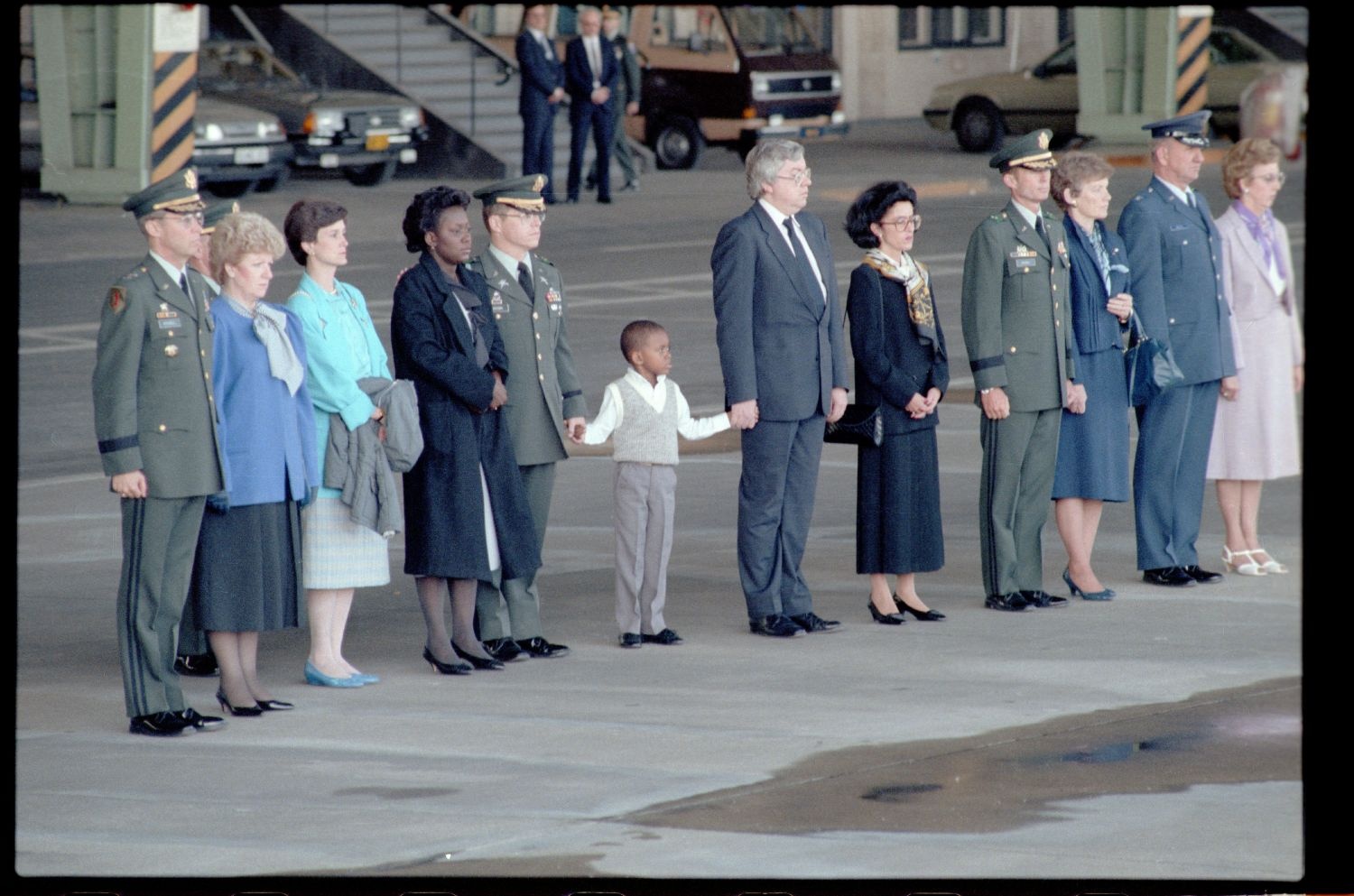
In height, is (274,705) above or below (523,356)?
below

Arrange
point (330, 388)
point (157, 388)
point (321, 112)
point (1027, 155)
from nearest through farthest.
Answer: point (157, 388)
point (330, 388)
point (1027, 155)
point (321, 112)

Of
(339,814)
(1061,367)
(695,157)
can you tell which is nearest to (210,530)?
(339,814)

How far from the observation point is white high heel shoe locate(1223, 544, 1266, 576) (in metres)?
9.70

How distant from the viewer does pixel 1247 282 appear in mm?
9719

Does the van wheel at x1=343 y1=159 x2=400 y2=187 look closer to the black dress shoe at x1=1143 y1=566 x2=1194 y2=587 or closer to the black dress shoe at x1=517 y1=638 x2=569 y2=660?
the black dress shoe at x1=1143 y1=566 x2=1194 y2=587

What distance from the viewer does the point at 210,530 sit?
7.45 meters

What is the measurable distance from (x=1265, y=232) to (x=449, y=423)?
3.74 meters

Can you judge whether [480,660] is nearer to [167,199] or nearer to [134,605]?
[134,605]

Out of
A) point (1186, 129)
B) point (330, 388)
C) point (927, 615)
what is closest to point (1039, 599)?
point (927, 615)

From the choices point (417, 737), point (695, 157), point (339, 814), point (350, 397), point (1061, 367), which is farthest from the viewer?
point (695, 157)

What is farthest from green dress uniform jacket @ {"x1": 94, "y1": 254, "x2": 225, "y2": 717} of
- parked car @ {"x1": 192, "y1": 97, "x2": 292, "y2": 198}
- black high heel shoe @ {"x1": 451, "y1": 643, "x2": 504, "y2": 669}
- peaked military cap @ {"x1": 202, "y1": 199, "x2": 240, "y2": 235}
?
parked car @ {"x1": 192, "y1": 97, "x2": 292, "y2": 198}

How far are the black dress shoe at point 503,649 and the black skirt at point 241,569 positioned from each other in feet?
3.37

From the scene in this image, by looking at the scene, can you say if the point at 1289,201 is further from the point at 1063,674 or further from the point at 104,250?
the point at 1063,674

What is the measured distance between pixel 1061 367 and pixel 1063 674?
1.67 m
